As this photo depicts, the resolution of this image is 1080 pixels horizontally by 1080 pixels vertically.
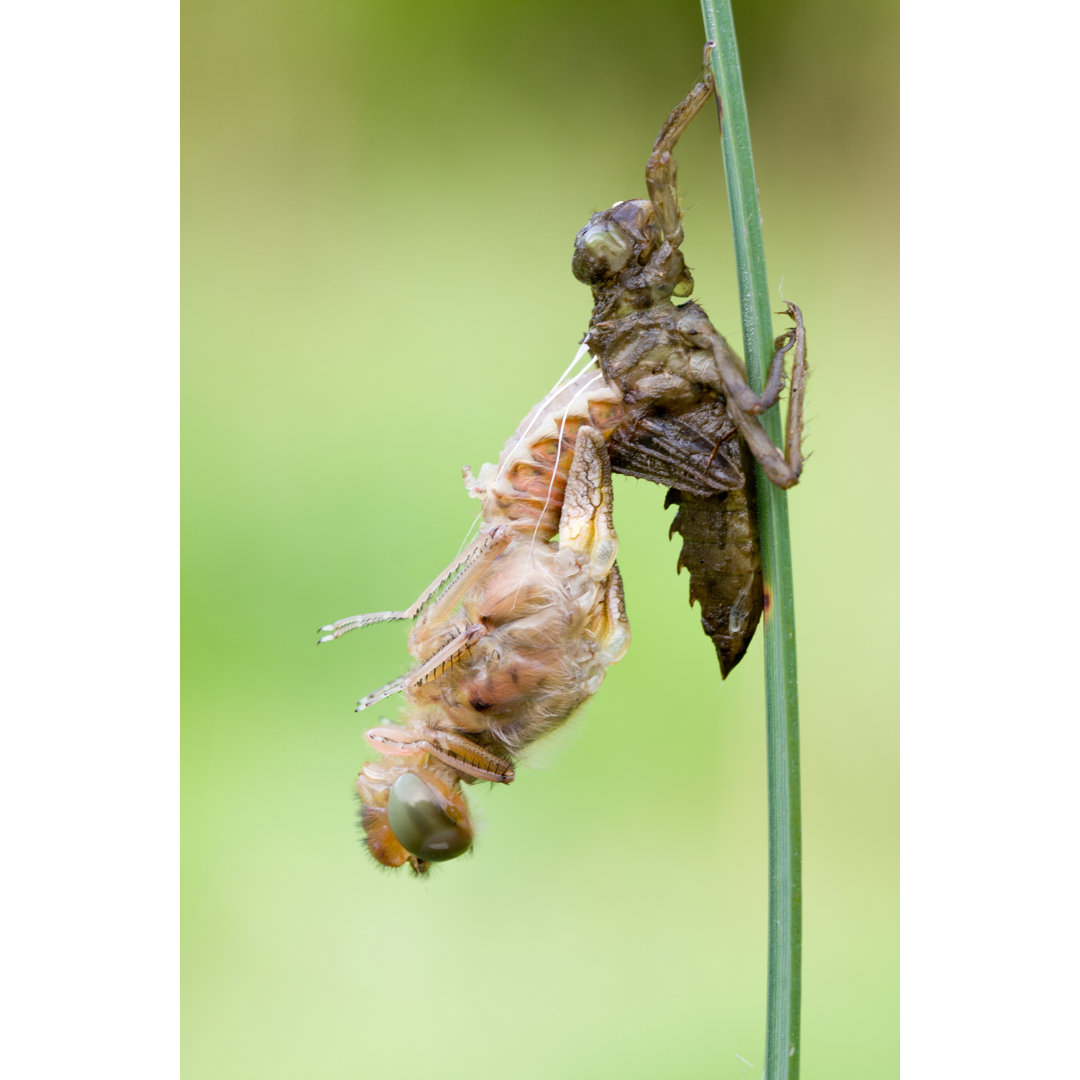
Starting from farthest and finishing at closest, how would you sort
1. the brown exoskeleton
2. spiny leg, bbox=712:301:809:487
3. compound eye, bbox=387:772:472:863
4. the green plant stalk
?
compound eye, bbox=387:772:472:863 < the brown exoskeleton < spiny leg, bbox=712:301:809:487 < the green plant stalk

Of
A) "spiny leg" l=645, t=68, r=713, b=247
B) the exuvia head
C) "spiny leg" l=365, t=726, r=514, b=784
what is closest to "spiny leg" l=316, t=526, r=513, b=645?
"spiny leg" l=365, t=726, r=514, b=784

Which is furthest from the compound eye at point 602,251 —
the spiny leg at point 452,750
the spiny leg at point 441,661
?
the spiny leg at point 452,750

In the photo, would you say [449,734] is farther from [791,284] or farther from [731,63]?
[791,284]

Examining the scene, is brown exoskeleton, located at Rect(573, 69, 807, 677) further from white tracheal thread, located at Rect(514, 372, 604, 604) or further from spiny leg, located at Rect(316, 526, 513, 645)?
spiny leg, located at Rect(316, 526, 513, 645)

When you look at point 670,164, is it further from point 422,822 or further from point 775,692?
point 422,822

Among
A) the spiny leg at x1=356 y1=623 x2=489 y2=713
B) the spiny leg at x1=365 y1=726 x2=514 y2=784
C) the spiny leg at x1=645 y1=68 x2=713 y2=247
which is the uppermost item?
the spiny leg at x1=645 y1=68 x2=713 y2=247

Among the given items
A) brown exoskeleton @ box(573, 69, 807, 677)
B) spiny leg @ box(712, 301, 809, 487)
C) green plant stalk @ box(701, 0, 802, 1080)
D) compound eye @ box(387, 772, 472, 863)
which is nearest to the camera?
green plant stalk @ box(701, 0, 802, 1080)

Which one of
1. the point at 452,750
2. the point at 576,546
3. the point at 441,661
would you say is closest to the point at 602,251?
the point at 576,546

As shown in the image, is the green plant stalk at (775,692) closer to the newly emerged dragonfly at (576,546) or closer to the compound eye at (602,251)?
the newly emerged dragonfly at (576,546)
